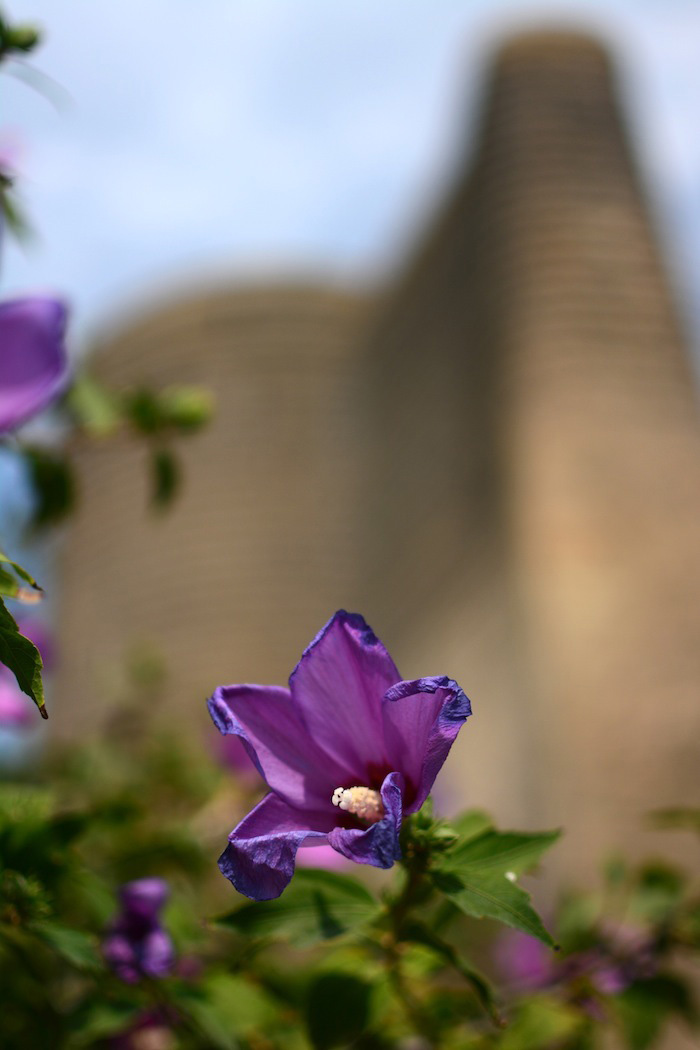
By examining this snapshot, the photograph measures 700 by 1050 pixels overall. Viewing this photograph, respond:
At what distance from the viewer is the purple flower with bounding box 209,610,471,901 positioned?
37 cm

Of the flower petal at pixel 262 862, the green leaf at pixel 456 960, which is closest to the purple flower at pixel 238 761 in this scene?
the green leaf at pixel 456 960

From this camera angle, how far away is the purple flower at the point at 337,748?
1.20ft

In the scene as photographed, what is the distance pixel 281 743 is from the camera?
42 cm

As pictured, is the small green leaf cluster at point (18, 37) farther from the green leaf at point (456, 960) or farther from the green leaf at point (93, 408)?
the green leaf at point (456, 960)

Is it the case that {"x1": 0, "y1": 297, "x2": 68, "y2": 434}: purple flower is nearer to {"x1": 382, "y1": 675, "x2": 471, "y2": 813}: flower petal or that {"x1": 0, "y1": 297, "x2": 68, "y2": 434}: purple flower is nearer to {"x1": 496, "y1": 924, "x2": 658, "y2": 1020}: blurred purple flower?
{"x1": 382, "y1": 675, "x2": 471, "y2": 813}: flower petal

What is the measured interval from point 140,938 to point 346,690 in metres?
0.22

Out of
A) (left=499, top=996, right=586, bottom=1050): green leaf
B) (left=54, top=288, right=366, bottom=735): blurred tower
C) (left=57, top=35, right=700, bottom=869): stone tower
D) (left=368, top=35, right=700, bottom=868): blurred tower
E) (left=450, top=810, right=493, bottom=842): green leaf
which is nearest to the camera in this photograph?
(left=450, top=810, right=493, bottom=842): green leaf

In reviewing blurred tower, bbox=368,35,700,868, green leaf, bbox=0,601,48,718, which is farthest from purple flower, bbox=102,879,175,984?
blurred tower, bbox=368,35,700,868

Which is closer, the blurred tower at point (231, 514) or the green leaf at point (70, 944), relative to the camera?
the green leaf at point (70, 944)

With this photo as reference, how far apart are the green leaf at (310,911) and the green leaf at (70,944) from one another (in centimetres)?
7

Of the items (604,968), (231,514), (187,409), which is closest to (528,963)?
(604,968)

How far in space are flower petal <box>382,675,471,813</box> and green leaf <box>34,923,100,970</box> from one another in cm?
17

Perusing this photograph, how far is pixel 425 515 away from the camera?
550cm

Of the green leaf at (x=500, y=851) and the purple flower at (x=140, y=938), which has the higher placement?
the green leaf at (x=500, y=851)
